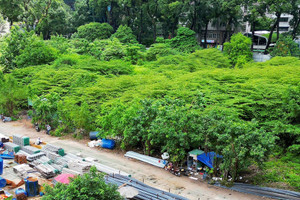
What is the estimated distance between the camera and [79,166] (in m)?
16.9

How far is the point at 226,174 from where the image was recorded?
15.6 meters

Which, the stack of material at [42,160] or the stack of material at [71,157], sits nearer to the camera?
the stack of material at [42,160]

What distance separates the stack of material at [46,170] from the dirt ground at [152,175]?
3213mm

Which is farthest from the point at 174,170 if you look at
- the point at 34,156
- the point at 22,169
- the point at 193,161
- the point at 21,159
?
the point at 21,159

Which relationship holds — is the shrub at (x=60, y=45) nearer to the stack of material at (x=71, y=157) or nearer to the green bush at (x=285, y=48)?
the stack of material at (x=71, y=157)

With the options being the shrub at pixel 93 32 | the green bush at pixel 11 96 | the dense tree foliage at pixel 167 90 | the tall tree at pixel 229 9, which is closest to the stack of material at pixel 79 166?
the dense tree foliage at pixel 167 90

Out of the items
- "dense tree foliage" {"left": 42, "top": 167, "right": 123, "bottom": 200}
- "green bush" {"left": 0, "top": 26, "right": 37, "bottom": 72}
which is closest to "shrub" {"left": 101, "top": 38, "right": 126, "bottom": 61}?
"green bush" {"left": 0, "top": 26, "right": 37, "bottom": 72}

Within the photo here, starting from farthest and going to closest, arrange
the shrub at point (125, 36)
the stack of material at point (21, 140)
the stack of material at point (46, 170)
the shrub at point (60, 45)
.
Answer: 1. the shrub at point (125, 36)
2. the shrub at point (60, 45)
3. the stack of material at point (21, 140)
4. the stack of material at point (46, 170)

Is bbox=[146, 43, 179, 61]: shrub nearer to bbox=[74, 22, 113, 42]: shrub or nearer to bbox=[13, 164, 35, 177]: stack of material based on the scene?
bbox=[74, 22, 113, 42]: shrub

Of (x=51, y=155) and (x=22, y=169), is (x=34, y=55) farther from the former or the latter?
(x=22, y=169)

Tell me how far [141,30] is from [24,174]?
44.8m

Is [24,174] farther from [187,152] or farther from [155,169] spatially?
[187,152]

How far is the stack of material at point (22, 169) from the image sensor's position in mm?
16859

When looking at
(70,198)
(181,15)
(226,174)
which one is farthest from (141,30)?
(70,198)
